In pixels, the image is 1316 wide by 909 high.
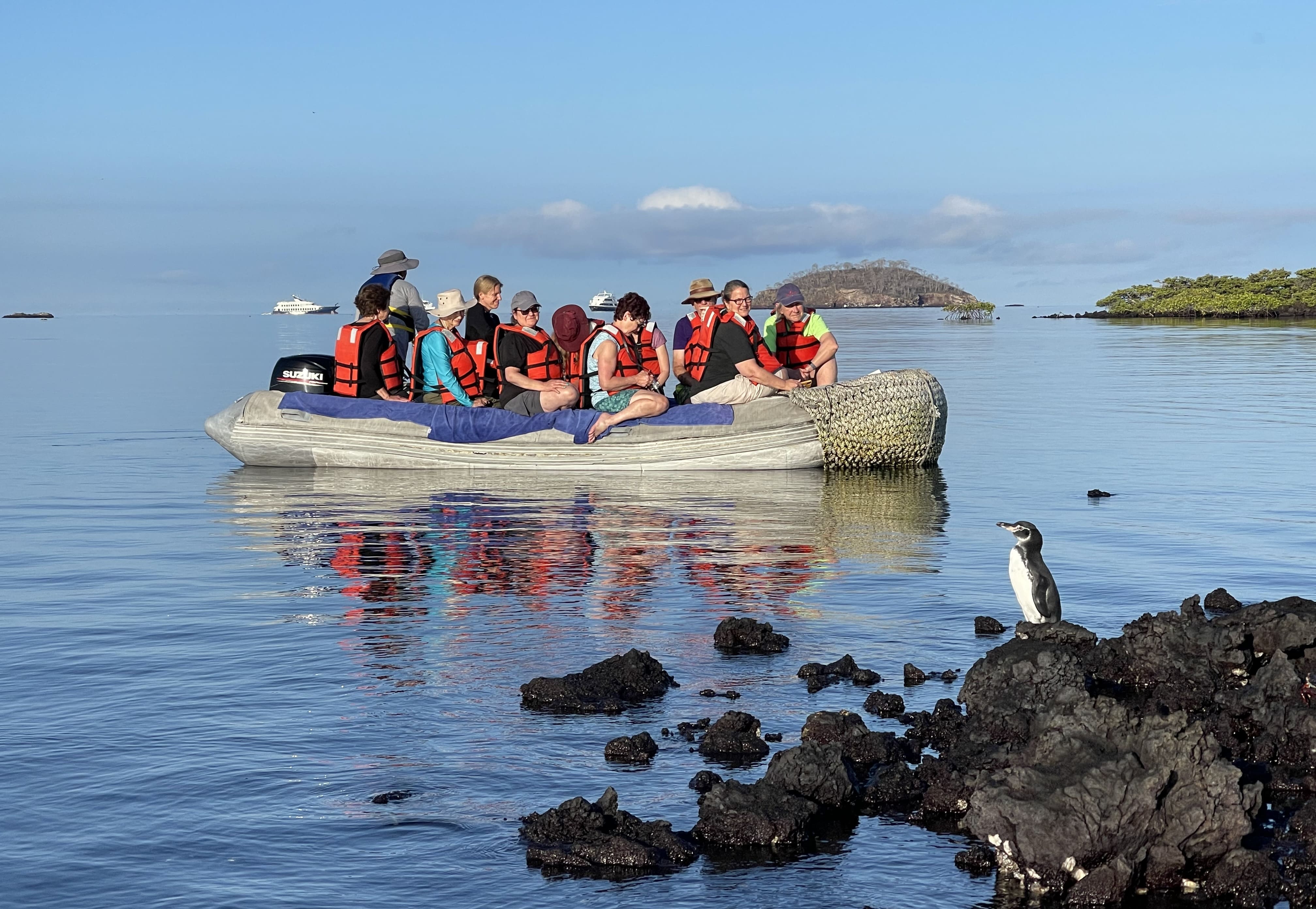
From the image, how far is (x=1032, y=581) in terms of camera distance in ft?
31.3

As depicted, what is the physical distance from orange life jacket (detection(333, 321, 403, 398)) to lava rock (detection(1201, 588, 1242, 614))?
1084 centimetres

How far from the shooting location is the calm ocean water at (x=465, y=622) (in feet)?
20.5

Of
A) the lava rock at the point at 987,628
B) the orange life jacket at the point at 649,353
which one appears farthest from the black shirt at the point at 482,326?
the lava rock at the point at 987,628

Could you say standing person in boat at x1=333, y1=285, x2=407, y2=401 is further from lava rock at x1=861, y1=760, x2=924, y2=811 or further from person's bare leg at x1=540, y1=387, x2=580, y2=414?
lava rock at x1=861, y1=760, x2=924, y2=811

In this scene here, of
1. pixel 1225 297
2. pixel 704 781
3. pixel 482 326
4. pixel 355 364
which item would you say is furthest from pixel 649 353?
pixel 1225 297

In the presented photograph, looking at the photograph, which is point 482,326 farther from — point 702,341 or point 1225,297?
point 1225,297

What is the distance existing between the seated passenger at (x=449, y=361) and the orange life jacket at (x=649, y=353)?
191 cm

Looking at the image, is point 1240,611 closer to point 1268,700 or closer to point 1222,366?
point 1268,700

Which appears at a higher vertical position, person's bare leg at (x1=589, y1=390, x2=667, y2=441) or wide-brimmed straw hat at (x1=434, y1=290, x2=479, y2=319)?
wide-brimmed straw hat at (x1=434, y1=290, x2=479, y2=319)

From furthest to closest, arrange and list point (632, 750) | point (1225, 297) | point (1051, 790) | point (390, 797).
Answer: point (1225, 297), point (632, 750), point (390, 797), point (1051, 790)

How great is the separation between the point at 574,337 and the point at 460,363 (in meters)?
1.45

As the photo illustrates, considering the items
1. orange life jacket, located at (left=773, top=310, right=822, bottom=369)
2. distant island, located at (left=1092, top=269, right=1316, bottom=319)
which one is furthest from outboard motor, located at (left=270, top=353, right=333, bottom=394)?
distant island, located at (left=1092, top=269, right=1316, bottom=319)

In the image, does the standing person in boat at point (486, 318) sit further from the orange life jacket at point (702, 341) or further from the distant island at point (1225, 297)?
the distant island at point (1225, 297)

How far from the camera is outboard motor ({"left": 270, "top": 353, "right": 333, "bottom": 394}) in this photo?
18766mm
